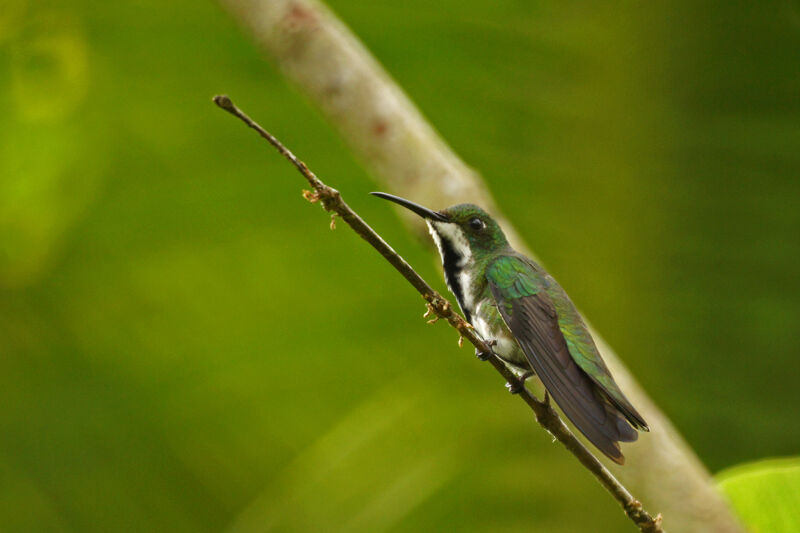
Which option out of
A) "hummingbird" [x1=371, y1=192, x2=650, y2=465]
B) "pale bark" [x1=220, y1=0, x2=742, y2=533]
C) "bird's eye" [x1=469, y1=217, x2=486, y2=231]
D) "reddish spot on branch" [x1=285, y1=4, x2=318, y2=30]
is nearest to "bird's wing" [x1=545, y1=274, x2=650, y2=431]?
"hummingbird" [x1=371, y1=192, x2=650, y2=465]

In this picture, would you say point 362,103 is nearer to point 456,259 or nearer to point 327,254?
point 456,259

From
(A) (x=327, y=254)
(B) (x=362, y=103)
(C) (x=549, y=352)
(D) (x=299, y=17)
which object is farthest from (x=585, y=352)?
(A) (x=327, y=254)

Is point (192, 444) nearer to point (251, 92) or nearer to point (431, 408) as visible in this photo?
point (431, 408)

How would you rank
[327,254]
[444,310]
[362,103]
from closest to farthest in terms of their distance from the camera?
[444,310]
[362,103]
[327,254]

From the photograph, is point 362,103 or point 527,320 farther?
point 362,103

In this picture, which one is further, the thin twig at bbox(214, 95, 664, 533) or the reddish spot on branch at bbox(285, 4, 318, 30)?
the reddish spot on branch at bbox(285, 4, 318, 30)

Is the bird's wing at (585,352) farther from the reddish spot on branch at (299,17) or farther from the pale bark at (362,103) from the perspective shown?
the reddish spot on branch at (299,17)

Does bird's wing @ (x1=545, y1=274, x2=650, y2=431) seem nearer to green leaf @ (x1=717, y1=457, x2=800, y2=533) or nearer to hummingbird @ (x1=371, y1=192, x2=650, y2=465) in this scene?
Result: hummingbird @ (x1=371, y1=192, x2=650, y2=465)
